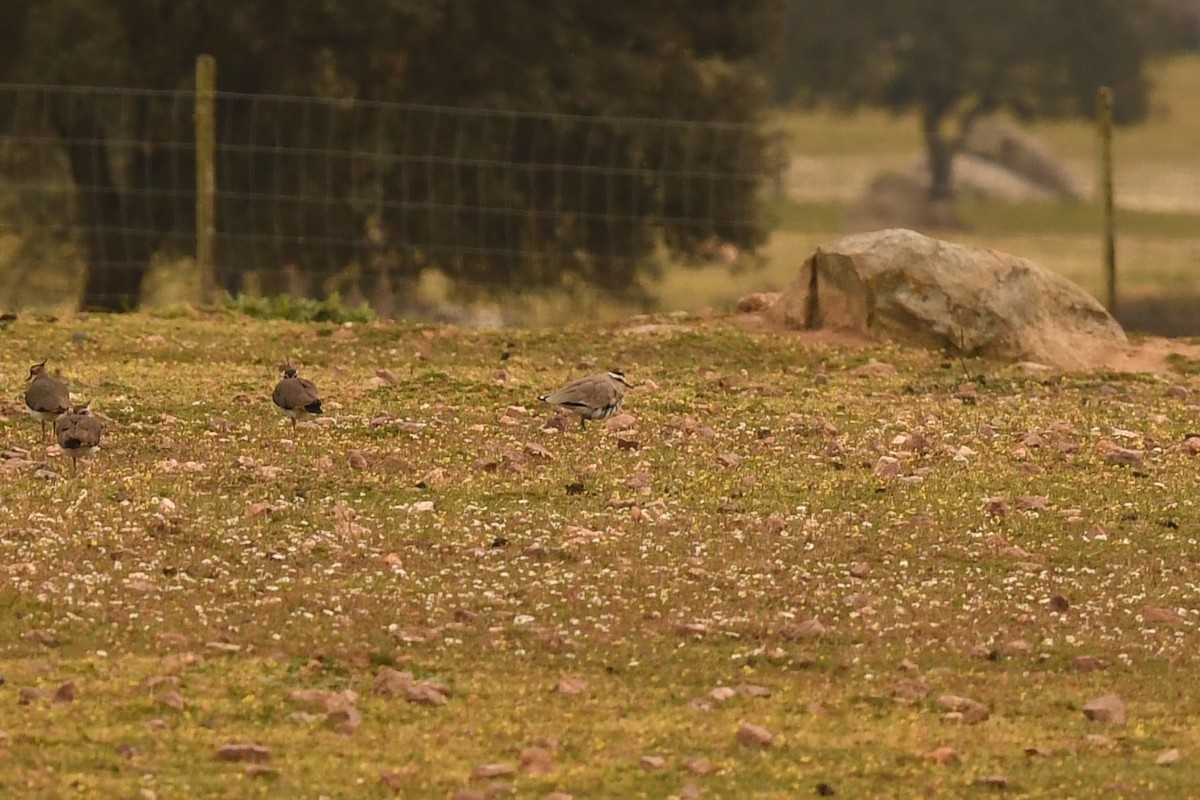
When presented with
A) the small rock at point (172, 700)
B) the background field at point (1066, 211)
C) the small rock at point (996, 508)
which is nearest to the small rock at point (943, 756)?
the small rock at point (172, 700)

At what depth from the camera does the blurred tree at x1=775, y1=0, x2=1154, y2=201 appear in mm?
64250

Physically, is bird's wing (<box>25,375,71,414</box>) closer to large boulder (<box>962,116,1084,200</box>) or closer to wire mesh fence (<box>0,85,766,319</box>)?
wire mesh fence (<box>0,85,766,319</box>)

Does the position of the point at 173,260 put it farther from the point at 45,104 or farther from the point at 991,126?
the point at 991,126

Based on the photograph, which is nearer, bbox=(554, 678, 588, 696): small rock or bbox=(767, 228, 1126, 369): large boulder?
bbox=(554, 678, 588, 696): small rock

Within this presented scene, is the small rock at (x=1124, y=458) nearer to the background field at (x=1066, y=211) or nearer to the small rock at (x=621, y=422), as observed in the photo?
the small rock at (x=621, y=422)

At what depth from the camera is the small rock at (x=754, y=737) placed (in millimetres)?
6973

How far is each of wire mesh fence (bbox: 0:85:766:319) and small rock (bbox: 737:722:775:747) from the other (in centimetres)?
1586

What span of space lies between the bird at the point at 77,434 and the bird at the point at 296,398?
146 centimetres

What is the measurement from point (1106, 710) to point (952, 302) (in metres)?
8.62

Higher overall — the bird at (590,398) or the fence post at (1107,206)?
the fence post at (1107,206)

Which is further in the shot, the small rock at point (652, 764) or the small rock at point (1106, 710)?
the small rock at point (1106, 710)

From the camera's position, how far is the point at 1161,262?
1825 inches

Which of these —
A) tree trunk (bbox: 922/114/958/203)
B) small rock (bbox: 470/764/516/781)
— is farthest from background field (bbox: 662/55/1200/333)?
small rock (bbox: 470/764/516/781)

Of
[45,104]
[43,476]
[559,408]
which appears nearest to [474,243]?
[45,104]
